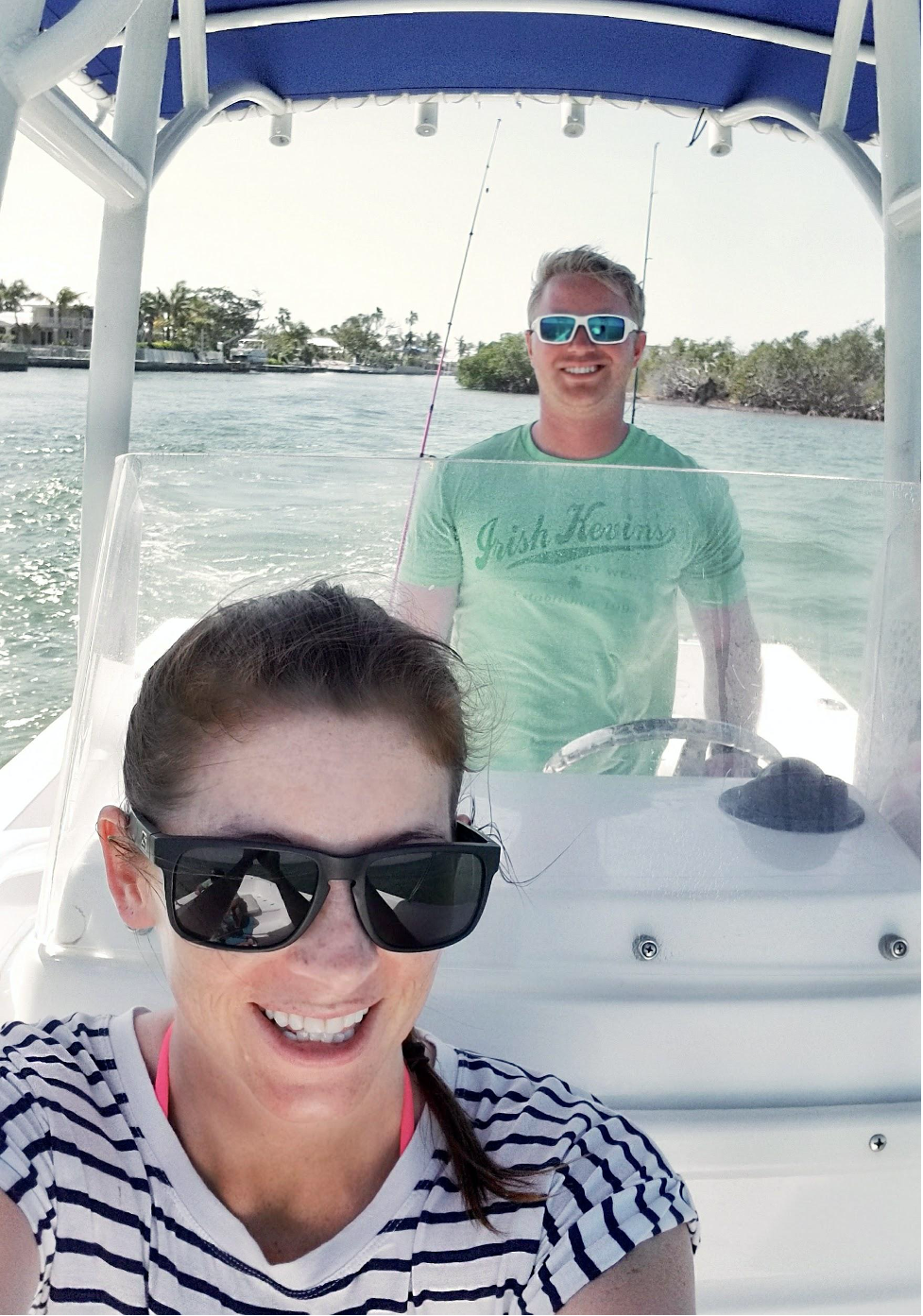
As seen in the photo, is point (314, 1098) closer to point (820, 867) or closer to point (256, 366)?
point (820, 867)

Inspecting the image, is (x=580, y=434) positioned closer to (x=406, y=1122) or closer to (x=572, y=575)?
(x=572, y=575)

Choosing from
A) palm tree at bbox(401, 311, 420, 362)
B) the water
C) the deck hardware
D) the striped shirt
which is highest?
palm tree at bbox(401, 311, 420, 362)

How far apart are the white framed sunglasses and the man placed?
2.49ft

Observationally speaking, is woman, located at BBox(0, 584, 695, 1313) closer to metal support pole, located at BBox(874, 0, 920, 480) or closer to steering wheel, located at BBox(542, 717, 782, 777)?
steering wheel, located at BBox(542, 717, 782, 777)

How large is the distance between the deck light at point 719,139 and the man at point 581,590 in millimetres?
1738

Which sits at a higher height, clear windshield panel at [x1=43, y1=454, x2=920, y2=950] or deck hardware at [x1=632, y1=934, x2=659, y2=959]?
clear windshield panel at [x1=43, y1=454, x2=920, y2=950]

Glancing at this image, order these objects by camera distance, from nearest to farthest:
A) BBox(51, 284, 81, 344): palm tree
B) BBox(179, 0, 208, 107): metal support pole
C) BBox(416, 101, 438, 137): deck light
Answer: BBox(179, 0, 208, 107): metal support pole, BBox(416, 101, 438, 137): deck light, BBox(51, 284, 81, 344): palm tree

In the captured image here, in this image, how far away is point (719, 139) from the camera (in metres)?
2.66

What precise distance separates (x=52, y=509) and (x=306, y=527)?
5.72 feet

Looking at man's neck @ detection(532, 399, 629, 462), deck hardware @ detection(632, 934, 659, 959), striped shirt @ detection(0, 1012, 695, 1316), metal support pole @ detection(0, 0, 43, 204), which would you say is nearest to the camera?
striped shirt @ detection(0, 1012, 695, 1316)

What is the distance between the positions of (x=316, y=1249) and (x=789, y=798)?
545mm

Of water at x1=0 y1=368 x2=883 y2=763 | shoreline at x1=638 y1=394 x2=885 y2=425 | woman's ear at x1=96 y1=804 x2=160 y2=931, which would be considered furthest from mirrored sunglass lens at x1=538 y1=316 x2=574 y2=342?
shoreline at x1=638 y1=394 x2=885 y2=425

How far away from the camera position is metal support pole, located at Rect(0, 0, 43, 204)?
44.5 inches

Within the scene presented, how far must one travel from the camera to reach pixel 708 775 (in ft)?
3.56
